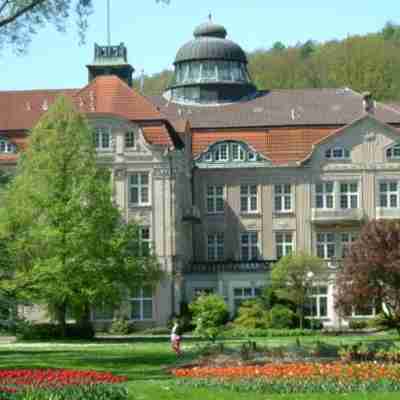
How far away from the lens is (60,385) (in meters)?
21.5

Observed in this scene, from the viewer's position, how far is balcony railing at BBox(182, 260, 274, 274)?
189 ft

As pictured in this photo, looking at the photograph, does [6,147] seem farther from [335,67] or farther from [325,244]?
[335,67]

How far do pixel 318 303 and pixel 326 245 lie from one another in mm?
3937

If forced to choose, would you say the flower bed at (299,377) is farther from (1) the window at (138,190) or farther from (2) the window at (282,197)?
(2) the window at (282,197)

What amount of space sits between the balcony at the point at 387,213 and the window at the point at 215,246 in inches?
327

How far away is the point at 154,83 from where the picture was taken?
11131 cm

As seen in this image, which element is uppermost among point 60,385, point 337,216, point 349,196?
point 349,196

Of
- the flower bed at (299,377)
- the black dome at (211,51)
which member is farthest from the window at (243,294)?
the flower bed at (299,377)

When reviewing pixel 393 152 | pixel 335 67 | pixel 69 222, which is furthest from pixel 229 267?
pixel 335 67

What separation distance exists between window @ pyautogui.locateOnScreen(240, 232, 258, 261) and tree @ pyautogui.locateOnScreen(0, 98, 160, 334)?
45.7 ft

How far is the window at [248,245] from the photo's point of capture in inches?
2422

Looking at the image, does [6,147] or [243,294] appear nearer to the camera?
[6,147]

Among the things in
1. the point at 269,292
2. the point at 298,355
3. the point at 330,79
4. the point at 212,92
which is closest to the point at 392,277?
the point at 298,355

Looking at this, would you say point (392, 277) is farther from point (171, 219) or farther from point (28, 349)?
point (171, 219)
